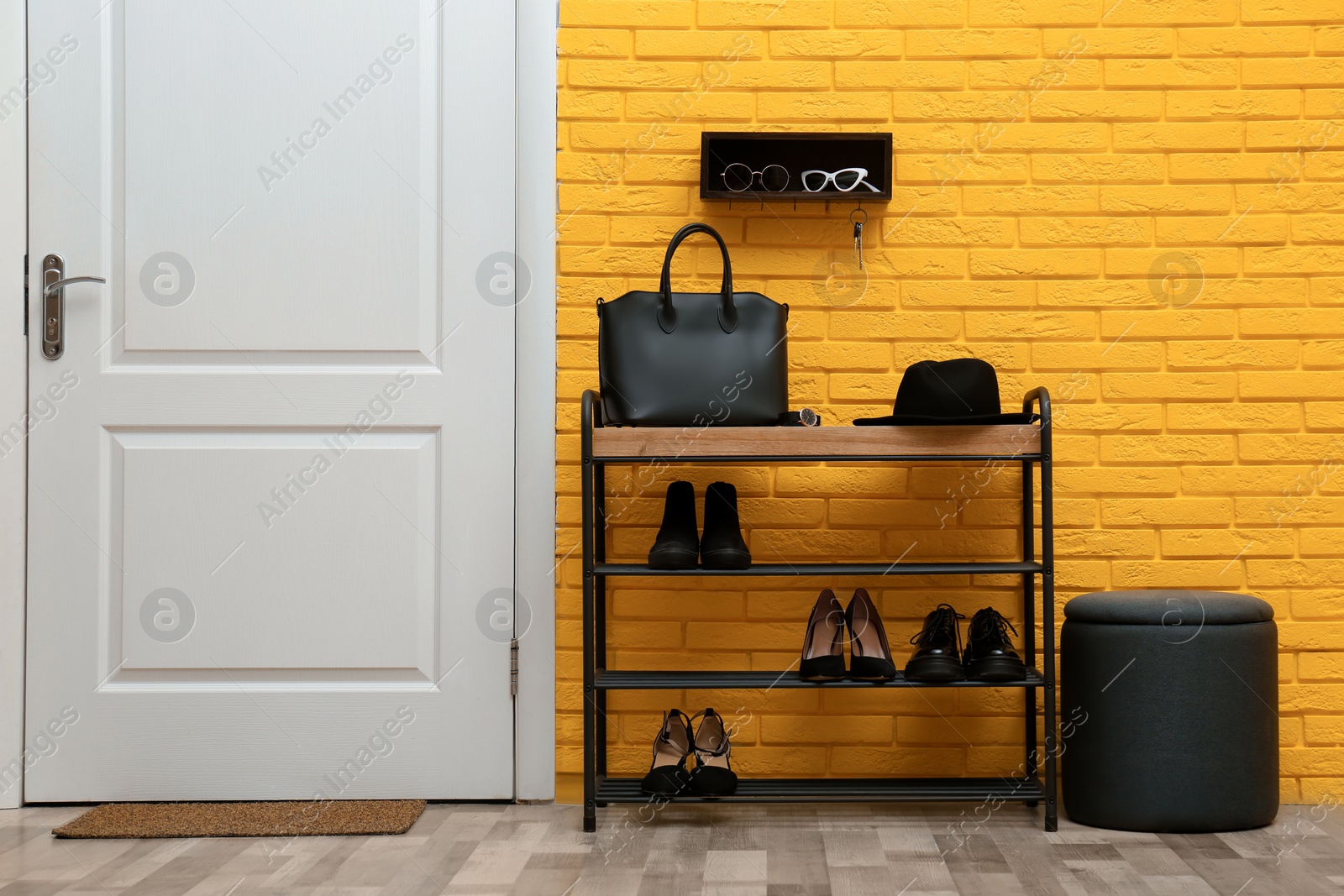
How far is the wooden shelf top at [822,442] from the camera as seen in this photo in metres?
2.02

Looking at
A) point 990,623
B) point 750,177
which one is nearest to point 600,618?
point 990,623

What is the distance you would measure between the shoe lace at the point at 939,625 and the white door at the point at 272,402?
0.94 m

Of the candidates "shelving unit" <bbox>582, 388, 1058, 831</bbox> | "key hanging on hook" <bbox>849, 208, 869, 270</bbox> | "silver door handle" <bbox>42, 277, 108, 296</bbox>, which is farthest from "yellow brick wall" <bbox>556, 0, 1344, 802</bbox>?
"silver door handle" <bbox>42, 277, 108, 296</bbox>

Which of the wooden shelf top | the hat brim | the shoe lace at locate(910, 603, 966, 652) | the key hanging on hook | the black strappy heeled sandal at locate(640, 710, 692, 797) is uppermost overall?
the key hanging on hook

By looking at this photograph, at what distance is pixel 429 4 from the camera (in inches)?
91.5

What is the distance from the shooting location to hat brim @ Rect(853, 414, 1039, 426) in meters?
1.99

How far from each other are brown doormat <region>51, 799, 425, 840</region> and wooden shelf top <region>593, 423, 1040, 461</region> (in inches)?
36.3

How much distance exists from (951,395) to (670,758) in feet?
3.20

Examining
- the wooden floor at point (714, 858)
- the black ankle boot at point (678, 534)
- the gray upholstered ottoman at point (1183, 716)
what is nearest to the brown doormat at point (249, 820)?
the wooden floor at point (714, 858)

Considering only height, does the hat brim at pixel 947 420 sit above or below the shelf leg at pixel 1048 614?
above

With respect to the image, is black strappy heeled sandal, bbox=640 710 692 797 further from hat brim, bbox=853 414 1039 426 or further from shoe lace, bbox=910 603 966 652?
hat brim, bbox=853 414 1039 426

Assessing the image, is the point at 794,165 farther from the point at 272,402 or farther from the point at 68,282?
the point at 68,282

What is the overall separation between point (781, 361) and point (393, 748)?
125cm

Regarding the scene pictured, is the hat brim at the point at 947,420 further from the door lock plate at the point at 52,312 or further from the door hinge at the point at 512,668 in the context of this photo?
the door lock plate at the point at 52,312
